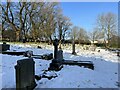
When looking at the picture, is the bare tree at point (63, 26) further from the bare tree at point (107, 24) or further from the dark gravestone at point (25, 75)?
the dark gravestone at point (25, 75)

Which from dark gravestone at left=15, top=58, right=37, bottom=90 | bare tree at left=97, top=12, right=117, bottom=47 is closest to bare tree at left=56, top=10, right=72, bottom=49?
bare tree at left=97, top=12, right=117, bottom=47

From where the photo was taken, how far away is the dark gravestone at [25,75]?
21.7 ft

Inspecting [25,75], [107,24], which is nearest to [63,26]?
[107,24]

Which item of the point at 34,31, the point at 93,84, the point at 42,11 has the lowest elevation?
the point at 93,84

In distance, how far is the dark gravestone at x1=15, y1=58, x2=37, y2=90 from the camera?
661 centimetres

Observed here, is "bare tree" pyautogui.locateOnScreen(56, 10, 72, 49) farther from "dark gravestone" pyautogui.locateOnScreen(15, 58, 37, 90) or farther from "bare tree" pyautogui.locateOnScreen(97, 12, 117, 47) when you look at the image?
"dark gravestone" pyautogui.locateOnScreen(15, 58, 37, 90)

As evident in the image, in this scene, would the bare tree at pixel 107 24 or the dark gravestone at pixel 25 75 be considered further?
the bare tree at pixel 107 24

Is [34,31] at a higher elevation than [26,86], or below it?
higher

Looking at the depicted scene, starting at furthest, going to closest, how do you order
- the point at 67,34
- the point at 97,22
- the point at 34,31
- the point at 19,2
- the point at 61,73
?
the point at 67,34, the point at 97,22, the point at 34,31, the point at 19,2, the point at 61,73

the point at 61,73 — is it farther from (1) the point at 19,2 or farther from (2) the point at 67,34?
(2) the point at 67,34

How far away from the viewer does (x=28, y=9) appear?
4128cm

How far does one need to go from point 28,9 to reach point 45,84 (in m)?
34.4

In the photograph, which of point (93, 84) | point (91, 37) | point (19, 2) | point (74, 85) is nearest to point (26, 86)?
point (74, 85)

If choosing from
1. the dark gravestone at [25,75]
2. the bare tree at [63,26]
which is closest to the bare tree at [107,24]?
the bare tree at [63,26]
